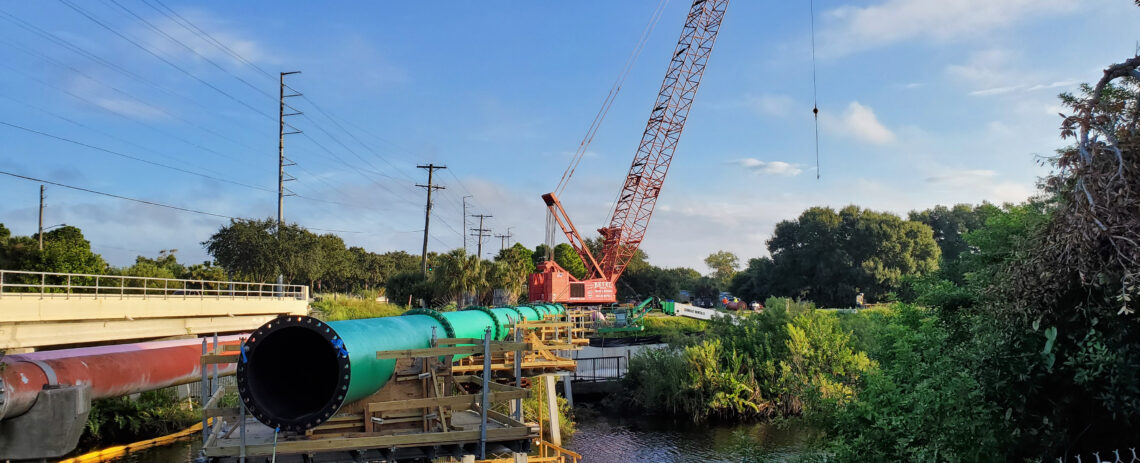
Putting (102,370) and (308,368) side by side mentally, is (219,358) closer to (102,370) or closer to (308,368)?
(308,368)

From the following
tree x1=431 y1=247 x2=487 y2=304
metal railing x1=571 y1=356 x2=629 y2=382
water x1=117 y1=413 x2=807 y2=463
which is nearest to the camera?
water x1=117 y1=413 x2=807 y2=463

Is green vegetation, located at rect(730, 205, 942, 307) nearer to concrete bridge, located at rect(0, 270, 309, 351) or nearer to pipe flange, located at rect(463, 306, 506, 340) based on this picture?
concrete bridge, located at rect(0, 270, 309, 351)

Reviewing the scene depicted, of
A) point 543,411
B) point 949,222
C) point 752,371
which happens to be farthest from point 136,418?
point 949,222

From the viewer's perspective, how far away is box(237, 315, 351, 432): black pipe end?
753 centimetres

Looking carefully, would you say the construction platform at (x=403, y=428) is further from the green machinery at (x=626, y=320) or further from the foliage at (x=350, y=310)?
the green machinery at (x=626, y=320)

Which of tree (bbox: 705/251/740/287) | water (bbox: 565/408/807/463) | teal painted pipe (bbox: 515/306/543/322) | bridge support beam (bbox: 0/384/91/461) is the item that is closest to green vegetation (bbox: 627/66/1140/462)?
water (bbox: 565/408/807/463)

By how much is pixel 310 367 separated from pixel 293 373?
234mm

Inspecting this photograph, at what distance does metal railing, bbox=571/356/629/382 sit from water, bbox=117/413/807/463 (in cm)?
260

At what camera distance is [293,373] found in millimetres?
8516

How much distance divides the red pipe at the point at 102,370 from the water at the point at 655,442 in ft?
12.7

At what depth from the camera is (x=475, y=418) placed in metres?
10.5

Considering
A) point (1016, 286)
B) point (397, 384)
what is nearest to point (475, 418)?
point (397, 384)

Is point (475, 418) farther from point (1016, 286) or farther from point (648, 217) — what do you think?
point (648, 217)

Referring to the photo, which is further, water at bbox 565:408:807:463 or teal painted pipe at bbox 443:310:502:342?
water at bbox 565:408:807:463
